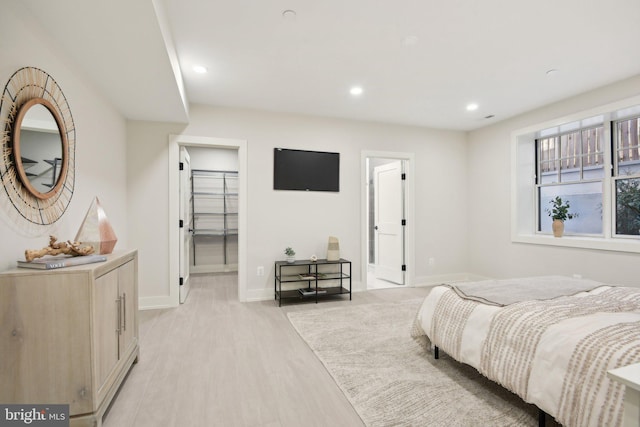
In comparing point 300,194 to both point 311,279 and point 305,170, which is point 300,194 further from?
point 311,279

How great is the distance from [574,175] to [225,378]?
4619mm


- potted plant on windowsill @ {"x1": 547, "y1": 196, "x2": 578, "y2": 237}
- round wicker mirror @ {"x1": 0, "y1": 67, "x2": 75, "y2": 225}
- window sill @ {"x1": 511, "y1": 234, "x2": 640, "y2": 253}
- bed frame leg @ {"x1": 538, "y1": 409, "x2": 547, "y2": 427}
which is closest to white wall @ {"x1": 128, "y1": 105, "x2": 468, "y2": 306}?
window sill @ {"x1": 511, "y1": 234, "x2": 640, "y2": 253}

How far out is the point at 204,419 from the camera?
67.4 inches

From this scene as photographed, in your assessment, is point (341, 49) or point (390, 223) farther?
point (390, 223)

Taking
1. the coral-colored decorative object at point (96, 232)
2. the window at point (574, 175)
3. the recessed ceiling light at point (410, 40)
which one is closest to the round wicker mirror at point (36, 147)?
the coral-colored decorative object at point (96, 232)

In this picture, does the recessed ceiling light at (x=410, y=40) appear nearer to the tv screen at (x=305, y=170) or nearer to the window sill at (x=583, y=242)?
the tv screen at (x=305, y=170)

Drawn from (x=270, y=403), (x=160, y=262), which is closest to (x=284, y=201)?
(x=160, y=262)

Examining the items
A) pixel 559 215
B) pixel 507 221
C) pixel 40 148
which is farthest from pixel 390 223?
pixel 40 148

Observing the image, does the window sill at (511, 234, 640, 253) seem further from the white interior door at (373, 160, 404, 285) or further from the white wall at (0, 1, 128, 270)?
the white wall at (0, 1, 128, 270)

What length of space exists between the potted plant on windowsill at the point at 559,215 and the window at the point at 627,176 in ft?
1.67

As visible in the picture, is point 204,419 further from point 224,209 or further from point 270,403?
point 224,209

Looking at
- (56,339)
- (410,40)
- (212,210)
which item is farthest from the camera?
(212,210)

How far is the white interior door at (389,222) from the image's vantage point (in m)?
4.93

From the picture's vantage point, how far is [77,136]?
2365mm
